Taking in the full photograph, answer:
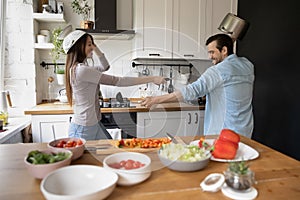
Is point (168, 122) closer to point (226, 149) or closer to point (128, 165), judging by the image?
point (226, 149)

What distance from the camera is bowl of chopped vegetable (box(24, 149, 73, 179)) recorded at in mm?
901

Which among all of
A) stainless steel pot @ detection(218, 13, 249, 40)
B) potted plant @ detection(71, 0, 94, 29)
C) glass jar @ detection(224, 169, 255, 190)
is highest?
potted plant @ detection(71, 0, 94, 29)

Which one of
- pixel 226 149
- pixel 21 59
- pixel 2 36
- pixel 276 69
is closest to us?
pixel 226 149

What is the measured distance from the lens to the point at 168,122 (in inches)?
102

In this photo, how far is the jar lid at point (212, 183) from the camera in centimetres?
86

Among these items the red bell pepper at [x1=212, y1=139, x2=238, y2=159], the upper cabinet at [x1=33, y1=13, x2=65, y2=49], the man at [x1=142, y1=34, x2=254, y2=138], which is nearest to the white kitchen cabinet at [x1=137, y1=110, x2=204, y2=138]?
the man at [x1=142, y1=34, x2=254, y2=138]

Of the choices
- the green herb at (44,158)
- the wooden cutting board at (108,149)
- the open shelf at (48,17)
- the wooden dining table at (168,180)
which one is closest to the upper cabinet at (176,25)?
the open shelf at (48,17)

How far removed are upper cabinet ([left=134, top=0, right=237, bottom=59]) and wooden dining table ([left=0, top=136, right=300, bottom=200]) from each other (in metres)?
1.65

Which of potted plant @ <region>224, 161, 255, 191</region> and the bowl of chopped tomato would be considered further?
the bowl of chopped tomato

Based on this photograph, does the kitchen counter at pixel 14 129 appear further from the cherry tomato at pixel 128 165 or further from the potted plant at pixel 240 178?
the potted plant at pixel 240 178

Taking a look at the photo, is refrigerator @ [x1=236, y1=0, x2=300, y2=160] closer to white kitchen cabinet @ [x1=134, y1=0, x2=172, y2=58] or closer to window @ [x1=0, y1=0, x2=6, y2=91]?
white kitchen cabinet @ [x1=134, y1=0, x2=172, y2=58]

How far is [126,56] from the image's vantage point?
117 inches

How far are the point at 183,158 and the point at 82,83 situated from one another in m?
0.92

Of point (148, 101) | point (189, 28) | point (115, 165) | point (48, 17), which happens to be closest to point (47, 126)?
point (48, 17)
